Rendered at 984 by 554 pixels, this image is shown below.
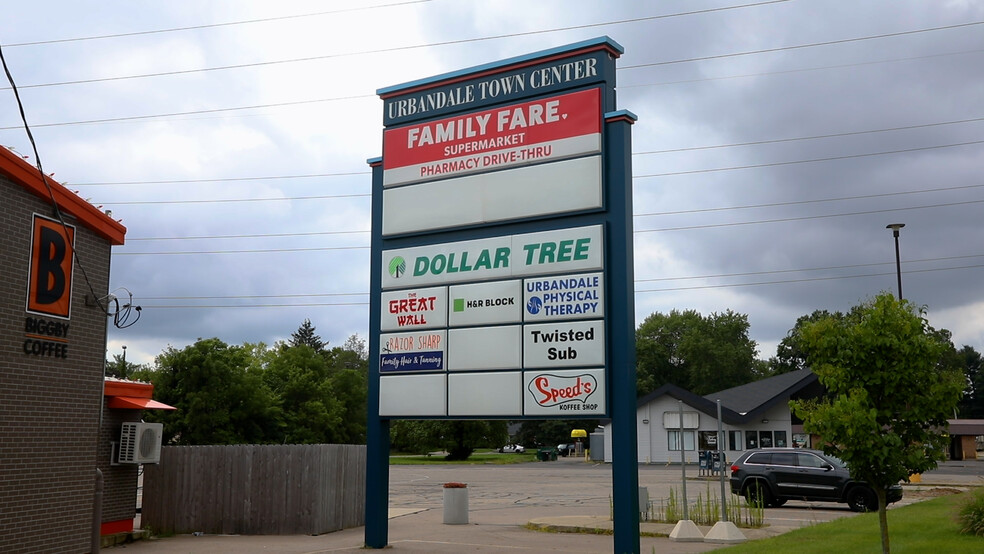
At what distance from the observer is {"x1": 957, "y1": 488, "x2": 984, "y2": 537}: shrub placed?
13906 millimetres

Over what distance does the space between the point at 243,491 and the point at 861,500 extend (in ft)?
51.5

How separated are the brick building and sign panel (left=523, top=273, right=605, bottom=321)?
23.5 ft

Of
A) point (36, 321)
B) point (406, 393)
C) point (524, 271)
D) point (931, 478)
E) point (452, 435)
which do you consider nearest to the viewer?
point (36, 321)

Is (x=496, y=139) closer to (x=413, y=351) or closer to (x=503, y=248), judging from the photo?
(x=503, y=248)

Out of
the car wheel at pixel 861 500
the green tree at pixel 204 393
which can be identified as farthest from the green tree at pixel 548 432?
the car wheel at pixel 861 500

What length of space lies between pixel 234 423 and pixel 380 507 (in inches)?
1050

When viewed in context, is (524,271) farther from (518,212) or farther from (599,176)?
(599,176)

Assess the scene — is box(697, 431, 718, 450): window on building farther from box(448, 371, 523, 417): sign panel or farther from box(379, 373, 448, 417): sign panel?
box(448, 371, 523, 417): sign panel

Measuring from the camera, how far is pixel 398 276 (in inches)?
628

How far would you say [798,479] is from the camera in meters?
24.6

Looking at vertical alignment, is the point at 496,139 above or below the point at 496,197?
above

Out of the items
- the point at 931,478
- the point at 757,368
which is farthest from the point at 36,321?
the point at 757,368

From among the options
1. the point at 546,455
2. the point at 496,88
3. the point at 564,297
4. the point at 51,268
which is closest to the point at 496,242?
the point at 564,297

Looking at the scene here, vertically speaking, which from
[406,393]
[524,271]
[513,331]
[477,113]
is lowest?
[406,393]
